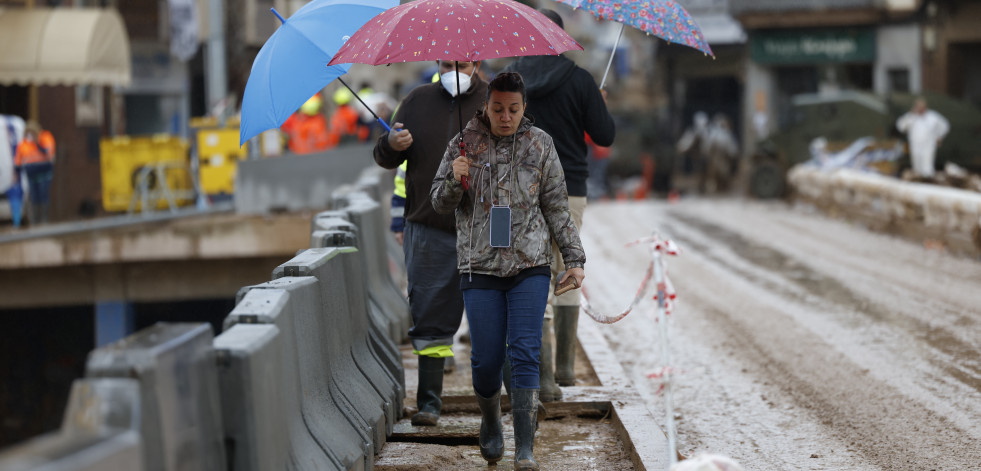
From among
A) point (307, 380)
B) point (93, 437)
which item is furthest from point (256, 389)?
point (93, 437)

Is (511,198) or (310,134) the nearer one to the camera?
(511,198)

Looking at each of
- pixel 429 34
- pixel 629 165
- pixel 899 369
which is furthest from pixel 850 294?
pixel 629 165

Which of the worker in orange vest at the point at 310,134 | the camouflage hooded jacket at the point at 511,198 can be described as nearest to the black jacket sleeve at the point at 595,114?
the camouflage hooded jacket at the point at 511,198

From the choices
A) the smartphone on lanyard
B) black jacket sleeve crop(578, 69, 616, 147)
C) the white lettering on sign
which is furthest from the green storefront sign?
the smartphone on lanyard

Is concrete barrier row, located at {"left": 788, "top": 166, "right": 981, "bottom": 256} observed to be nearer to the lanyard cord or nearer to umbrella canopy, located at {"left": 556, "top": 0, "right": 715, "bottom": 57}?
umbrella canopy, located at {"left": 556, "top": 0, "right": 715, "bottom": 57}

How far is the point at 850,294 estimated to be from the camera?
1237cm

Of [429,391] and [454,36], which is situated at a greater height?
[454,36]

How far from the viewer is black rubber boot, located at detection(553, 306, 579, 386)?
7.11 m

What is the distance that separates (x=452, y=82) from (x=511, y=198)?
3.71 ft

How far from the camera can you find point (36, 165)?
1998 centimetres

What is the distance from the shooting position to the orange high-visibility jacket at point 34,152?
19406mm

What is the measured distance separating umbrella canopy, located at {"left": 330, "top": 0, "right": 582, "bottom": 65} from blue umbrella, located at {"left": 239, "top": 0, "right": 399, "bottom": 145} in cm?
32

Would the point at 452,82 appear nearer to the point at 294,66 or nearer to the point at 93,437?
the point at 294,66

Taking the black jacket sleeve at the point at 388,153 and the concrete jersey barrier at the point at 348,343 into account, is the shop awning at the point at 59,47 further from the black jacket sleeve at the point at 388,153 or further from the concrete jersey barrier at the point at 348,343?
the black jacket sleeve at the point at 388,153
